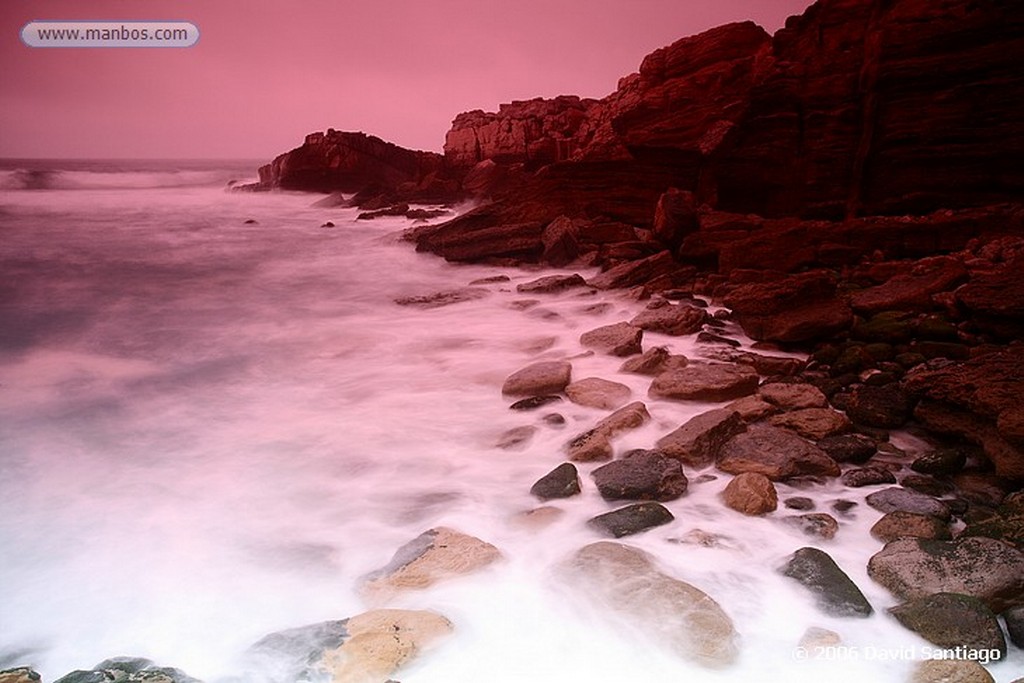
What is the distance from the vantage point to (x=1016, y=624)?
7.17 ft

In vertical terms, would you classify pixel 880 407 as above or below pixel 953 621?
above

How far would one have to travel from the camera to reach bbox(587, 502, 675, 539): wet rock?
2.97 m

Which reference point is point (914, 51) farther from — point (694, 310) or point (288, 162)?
point (288, 162)

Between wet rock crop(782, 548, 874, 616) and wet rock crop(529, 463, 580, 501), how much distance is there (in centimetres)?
111

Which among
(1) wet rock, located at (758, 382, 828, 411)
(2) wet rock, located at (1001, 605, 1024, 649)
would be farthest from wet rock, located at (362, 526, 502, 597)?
(1) wet rock, located at (758, 382, 828, 411)

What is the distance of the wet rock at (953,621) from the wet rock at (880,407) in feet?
5.50

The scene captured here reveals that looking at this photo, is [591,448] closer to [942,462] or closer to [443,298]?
[942,462]

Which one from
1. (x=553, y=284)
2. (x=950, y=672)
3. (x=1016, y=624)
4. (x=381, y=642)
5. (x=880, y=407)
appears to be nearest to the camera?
(x=950, y=672)

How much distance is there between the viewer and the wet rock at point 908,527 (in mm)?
2723

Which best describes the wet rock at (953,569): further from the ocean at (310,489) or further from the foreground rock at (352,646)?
the foreground rock at (352,646)

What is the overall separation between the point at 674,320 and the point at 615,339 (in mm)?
733

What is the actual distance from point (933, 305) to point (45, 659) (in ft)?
20.0

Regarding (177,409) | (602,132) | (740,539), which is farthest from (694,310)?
(602,132)

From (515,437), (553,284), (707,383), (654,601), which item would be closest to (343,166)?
(553,284)
